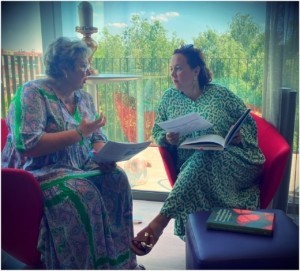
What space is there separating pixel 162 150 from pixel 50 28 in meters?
1.43

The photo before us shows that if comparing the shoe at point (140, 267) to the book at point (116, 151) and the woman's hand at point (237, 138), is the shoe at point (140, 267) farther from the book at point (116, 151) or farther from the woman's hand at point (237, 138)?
the woman's hand at point (237, 138)

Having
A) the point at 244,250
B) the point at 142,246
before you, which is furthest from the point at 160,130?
the point at 244,250

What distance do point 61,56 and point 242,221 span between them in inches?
41.2

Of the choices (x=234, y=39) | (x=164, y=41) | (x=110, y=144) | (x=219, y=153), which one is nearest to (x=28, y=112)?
(x=110, y=144)

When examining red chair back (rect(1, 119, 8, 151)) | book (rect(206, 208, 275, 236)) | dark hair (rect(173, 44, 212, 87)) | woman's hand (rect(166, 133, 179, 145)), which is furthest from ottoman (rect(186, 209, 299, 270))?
red chair back (rect(1, 119, 8, 151))

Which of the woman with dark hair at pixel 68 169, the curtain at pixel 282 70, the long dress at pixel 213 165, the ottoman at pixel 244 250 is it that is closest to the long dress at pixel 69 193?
→ the woman with dark hair at pixel 68 169

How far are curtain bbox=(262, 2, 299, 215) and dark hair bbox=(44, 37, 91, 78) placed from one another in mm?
1119

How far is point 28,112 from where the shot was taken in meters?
1.42

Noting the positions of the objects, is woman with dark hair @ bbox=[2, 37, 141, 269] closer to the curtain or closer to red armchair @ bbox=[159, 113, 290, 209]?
red armchair @ bbox=[159, 113, 290, 209]

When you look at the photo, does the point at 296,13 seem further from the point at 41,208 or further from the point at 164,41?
the point at 41,208

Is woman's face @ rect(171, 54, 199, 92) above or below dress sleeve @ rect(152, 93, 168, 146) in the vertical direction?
above

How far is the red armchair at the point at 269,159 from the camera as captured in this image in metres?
1.60

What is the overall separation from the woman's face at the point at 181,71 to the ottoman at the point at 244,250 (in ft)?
3.04

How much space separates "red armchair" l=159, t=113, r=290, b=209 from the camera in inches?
62.8
